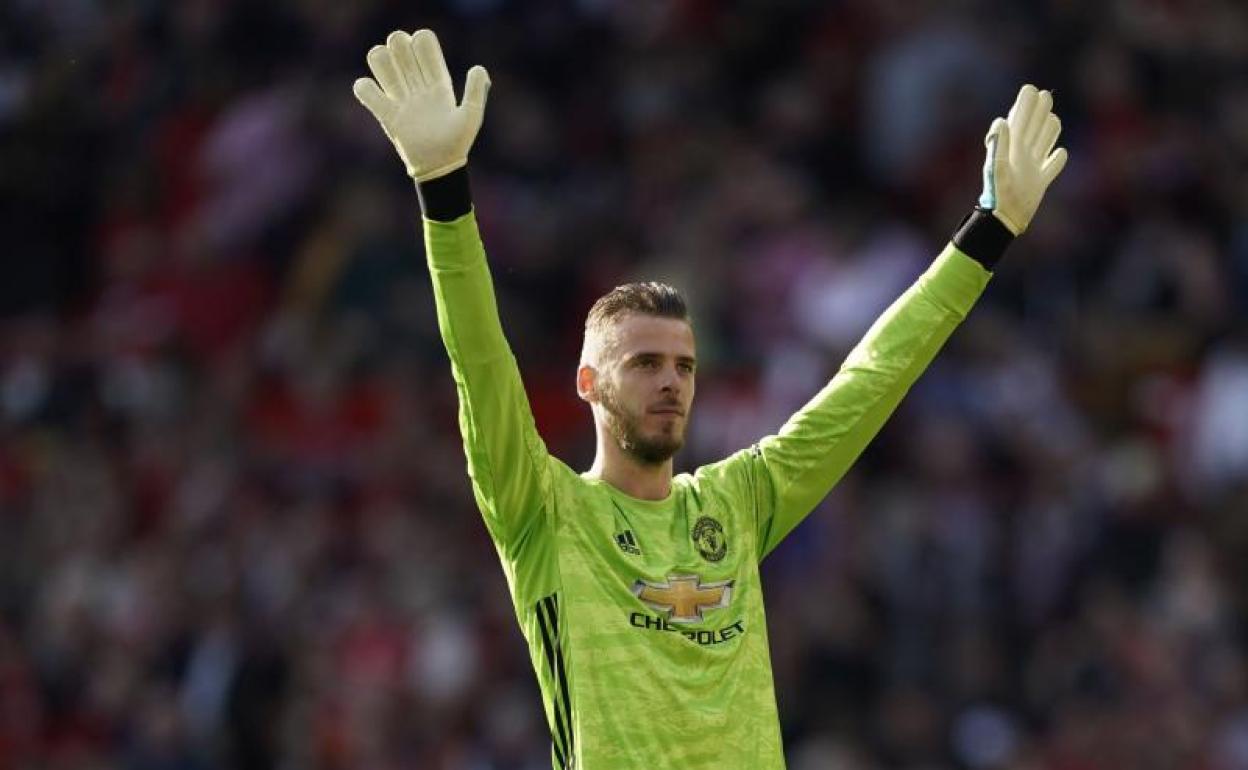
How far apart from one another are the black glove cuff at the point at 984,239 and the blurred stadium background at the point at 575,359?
5.32 metres

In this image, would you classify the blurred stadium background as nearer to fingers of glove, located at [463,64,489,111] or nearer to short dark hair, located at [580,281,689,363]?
short dark hair, located at [580,281,689,363]

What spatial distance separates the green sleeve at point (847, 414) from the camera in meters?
7.21

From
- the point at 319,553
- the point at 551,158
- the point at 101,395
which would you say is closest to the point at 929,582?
the point at 319,553

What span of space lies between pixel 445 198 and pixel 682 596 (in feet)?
4.11

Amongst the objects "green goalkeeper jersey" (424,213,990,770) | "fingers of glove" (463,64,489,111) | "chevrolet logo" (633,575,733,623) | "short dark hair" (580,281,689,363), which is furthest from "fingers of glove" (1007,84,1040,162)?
"fingers of glove" (463,64,489,111)

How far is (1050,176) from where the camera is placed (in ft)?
24.8

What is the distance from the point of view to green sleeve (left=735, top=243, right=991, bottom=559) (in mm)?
7211

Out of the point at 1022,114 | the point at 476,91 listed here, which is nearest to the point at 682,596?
the point at 476,91

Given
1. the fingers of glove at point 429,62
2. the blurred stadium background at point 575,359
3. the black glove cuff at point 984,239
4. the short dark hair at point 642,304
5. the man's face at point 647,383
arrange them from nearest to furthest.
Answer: the fingers of glove at point 429,62 → the man's face at point 647,383 → the short dark hair at point 642,304 → the black glove cuff at point 984,239 → the blurred stadium background at point 575,359

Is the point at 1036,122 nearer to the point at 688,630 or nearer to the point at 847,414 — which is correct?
the point at 847,414

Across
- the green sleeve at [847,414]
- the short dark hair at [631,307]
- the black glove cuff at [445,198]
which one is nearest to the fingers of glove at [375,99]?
the black glove cuff at [445,198]

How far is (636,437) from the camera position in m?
6.86

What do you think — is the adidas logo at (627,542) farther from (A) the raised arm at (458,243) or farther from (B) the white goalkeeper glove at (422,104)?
(B) the white goalkeeper glove at (422,104)

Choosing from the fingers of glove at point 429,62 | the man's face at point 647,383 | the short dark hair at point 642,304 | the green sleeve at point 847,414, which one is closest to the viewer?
the fingers of glove at point 429,62
